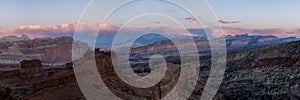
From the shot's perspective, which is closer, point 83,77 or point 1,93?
point 83,77

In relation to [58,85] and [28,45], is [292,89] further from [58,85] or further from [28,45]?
[28,45]

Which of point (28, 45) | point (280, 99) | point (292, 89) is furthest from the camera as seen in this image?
point (28, 45)

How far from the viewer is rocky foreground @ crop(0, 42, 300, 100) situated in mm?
33094

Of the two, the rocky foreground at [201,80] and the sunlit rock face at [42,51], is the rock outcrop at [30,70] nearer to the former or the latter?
the rocky foreground at [201,80]

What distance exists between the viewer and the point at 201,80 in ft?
152

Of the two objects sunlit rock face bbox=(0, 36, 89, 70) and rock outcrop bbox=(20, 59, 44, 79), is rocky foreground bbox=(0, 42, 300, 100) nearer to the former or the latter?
rock outcrop bbox=(20, 59, 44, 79)

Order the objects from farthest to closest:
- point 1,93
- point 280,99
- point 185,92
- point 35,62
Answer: point 35,62
point 280,99
point 1,93
point 185,92

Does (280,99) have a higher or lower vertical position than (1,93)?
lower

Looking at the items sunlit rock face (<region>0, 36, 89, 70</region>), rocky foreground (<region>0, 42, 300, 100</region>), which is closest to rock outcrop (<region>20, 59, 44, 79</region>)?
rocky foreground (<region>0, 42, 300, 100</region>)

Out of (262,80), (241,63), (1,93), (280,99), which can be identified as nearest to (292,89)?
(280,99)

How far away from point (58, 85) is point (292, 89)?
1275 inches

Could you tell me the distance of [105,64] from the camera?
1684 inches

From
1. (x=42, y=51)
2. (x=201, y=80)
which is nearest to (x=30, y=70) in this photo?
(x=201, y=80)

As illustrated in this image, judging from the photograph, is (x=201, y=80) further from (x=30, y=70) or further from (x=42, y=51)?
(x=42, y=51)
